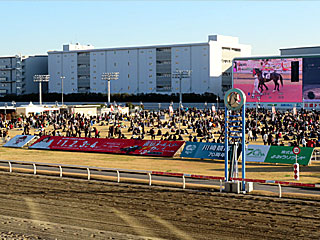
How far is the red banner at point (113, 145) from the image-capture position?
36.7 meters

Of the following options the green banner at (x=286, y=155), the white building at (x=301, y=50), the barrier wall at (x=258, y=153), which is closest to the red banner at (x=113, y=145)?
the barrier wall at (x=258, y=153)

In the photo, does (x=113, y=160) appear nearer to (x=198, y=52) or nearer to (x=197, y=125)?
(x=197, y=125)

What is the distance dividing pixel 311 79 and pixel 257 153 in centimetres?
6156

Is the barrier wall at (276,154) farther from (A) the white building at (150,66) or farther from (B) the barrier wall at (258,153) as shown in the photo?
(A) the white building at (150,66)

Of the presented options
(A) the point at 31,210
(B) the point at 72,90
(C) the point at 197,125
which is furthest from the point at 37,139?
(B) the point at 72,90

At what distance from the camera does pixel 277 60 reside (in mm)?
93438

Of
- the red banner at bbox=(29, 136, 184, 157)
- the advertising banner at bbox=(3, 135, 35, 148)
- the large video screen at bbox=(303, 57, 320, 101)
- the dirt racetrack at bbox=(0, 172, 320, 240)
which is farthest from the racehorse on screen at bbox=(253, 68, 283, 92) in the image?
the dirt racetrack at bbox=(0, 172, 320, 240)

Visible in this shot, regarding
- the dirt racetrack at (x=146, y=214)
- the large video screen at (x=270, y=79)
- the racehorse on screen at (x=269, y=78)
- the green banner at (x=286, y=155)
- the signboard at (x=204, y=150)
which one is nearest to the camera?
the dirt racetrack at (x=146, y=214)

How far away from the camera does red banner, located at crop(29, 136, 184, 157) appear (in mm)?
36656

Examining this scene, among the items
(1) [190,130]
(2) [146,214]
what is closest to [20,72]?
(1) [190,130]

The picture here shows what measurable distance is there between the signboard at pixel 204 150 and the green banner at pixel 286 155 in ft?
10.4

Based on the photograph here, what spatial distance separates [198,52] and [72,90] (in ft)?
121

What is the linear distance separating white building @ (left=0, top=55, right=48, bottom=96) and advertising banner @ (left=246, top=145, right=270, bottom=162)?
380ft

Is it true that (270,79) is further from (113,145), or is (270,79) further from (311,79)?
(113,145)
